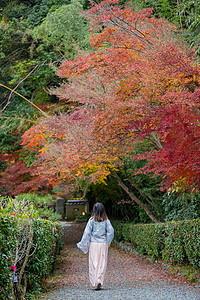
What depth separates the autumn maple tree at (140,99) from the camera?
515 cm

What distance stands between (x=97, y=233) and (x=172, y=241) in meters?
2.25

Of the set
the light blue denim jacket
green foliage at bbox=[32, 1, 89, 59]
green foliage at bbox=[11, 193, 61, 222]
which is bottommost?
green foliage at bbox=[11, 193, 61, 222]

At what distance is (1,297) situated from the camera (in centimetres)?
316

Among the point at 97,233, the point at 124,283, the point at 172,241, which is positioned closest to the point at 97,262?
the point at 97,233

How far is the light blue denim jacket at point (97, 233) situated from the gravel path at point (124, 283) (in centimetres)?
75

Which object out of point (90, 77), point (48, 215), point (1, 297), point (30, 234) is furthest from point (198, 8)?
point (1, 297)

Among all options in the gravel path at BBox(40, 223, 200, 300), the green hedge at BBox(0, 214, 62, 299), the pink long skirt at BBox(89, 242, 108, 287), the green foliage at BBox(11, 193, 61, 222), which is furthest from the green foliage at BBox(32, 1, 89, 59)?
the green hedge at BBox(0, 214, 62, 299)

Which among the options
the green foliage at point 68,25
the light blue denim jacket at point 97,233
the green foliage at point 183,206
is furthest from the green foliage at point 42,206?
the green foliage at point 68,25

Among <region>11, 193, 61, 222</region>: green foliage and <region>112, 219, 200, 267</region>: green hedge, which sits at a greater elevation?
<region>112, 219, 200, 267</region>: green hedge

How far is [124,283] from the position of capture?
6062 millimetres

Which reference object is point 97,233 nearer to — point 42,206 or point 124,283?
point 124,283

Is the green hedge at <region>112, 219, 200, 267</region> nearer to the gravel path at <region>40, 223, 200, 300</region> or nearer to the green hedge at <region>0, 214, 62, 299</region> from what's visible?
the gravel path at <region>40, 223, 200, 300</region>

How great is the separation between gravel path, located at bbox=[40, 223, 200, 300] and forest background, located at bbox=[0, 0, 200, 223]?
1.63m

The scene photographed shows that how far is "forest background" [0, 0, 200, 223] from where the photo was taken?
5422 millimetres
